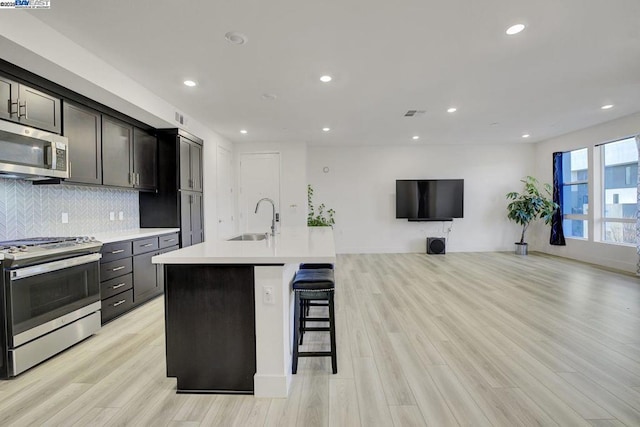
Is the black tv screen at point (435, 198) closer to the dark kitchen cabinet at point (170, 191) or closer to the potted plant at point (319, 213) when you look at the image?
the potted plant at point (319, 213)

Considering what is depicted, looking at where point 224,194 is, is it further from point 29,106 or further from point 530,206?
point 530,206

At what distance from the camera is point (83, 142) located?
10.4 ft

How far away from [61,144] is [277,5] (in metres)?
2.29

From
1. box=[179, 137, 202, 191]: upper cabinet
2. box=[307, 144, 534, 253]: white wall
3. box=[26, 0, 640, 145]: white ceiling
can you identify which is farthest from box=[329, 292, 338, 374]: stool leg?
box=[307, 144, 534, 253]: white wall

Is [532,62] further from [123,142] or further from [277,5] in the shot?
[123,142]

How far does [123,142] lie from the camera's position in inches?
150

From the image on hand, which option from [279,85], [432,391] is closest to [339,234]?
[279,85]

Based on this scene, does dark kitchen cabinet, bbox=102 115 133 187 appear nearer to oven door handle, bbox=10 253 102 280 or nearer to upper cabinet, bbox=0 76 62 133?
upper cabinet, bbox=0 76 62 133

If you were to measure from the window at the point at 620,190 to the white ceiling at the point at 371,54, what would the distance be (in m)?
0.92

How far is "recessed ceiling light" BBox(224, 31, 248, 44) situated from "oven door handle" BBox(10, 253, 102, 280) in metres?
2.32

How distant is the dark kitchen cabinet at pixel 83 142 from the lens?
3002mm

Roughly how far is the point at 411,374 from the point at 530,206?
21.0 ft

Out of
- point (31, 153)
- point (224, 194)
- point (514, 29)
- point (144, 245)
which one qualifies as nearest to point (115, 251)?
point (144, 245)

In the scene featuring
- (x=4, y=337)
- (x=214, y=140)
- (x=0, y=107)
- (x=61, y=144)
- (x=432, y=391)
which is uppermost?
(x=214, y=140)
